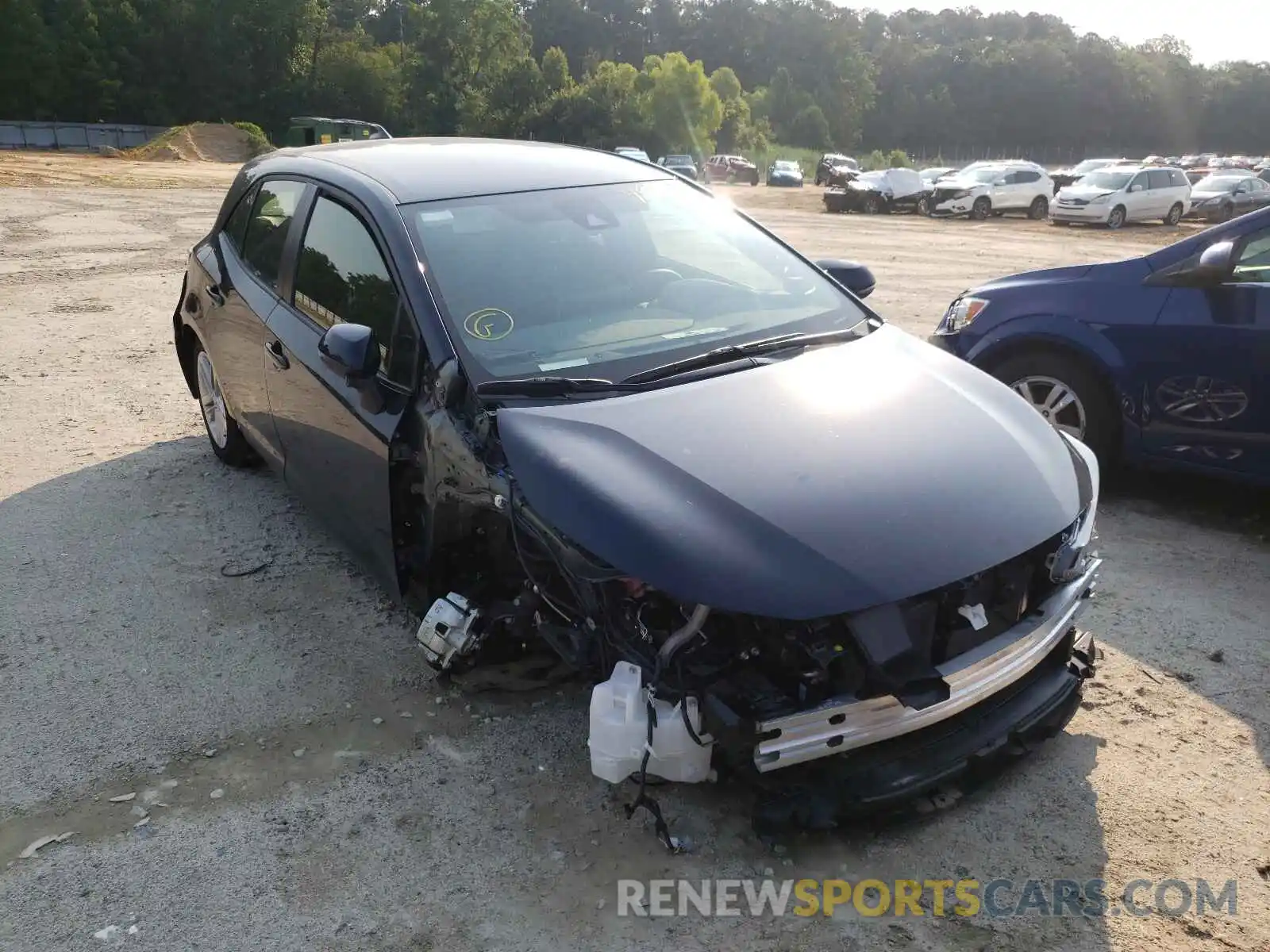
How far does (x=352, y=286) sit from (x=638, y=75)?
88.2 meters

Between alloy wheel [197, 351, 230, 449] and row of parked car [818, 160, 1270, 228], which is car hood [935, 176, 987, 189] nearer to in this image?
row of parked car [818, 160, 1270, 228]

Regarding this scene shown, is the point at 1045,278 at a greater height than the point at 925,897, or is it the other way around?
the point at 1045,278

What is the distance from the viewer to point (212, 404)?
225 inches

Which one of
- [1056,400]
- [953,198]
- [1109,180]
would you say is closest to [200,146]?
[953,198]

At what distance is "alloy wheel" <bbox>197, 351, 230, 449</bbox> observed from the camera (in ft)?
18.1

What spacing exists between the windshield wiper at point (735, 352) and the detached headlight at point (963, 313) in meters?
2.24

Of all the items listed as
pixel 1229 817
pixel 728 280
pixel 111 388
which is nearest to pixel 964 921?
pixel 1229 817

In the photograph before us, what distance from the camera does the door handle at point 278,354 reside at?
4.18m

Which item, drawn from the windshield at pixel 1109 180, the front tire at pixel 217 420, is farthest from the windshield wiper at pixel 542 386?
the windshield at pixel 1109 180

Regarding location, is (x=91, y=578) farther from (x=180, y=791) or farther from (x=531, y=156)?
(x=531, y=156)

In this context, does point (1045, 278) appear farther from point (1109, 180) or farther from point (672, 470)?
point (1109, 180)

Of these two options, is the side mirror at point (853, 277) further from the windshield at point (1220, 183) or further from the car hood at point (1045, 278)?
the windshield at point (1220, 183)

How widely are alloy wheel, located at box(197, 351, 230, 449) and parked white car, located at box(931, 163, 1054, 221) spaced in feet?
87.6

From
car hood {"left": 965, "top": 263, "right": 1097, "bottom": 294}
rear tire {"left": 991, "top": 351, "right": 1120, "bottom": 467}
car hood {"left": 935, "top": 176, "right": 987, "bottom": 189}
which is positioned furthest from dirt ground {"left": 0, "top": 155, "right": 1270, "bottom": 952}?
car hood {"left": 935, "top": 176, "right": 987, "bottom": 189}
